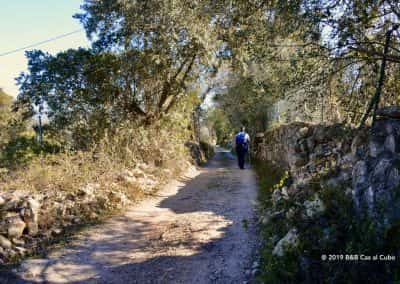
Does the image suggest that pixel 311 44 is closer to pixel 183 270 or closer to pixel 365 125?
pixel 365 125

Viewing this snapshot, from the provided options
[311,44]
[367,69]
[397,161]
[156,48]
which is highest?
[156,48]

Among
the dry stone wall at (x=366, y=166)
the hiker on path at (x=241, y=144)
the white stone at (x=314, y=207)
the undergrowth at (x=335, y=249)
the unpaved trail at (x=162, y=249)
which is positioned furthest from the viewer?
the hiker on path at (x=241, y=144)

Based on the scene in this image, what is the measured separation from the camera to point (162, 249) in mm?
5234

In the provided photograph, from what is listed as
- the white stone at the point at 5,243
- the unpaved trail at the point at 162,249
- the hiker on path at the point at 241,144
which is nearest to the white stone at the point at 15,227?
the white stone at the point at 5,243

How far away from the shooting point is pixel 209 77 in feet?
44.9

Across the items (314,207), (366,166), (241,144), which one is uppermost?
(241,144)

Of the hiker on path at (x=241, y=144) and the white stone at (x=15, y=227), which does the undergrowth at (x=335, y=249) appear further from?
the hiker on path at (x=241, y=144)

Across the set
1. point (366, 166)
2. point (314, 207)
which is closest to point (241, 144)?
point (314, 207)

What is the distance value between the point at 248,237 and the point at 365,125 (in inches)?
98.3

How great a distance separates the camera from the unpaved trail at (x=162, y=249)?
439cm

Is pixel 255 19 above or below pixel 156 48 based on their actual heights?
below

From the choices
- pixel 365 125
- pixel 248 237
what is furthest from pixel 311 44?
pixel 248 237

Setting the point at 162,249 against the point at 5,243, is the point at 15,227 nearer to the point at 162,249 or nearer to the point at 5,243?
the point at 5,243

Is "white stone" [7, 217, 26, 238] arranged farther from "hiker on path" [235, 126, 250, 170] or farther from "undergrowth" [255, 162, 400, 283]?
"hiker on path" [235, 126, 250, 170]
